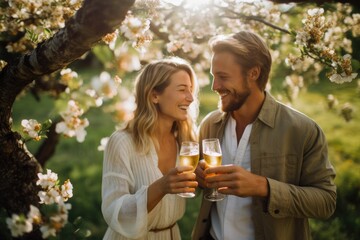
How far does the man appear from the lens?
2.49 metres

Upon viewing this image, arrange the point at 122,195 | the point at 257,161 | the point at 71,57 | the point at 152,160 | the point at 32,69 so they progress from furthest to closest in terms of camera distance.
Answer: the point at 152,160 → the point at 257,161 → the point at 122,195 → the point at 32,69 → the point at 71,57

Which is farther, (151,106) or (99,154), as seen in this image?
(99,154)

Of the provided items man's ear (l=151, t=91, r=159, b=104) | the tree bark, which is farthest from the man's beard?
the tree bark

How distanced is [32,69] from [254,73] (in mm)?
1687

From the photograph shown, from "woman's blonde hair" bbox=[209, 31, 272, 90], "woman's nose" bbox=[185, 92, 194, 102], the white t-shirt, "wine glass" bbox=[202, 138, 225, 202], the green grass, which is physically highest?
"woman's blonde hair" bbox=[209, 31, 272, 90]

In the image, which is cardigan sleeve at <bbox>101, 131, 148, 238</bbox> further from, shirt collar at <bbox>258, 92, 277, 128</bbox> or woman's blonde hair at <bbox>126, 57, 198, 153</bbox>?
shirt collar at <bbox>258, 92, 277, 128</bbox>

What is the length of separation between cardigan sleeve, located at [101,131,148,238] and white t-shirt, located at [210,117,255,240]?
0.60 metres

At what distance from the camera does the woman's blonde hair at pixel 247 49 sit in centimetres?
307

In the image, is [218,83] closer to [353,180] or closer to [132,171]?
[132,171]

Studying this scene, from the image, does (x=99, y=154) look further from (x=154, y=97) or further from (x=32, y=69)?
(x=32, y=69)

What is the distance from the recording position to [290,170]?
8.89 feet

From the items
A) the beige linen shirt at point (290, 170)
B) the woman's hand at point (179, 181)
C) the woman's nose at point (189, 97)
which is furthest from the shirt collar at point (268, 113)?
the woman's hand at point (179, 181)

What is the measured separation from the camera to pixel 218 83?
3.04 m

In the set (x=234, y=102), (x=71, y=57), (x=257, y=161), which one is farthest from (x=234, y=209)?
(x=71, y=57)
